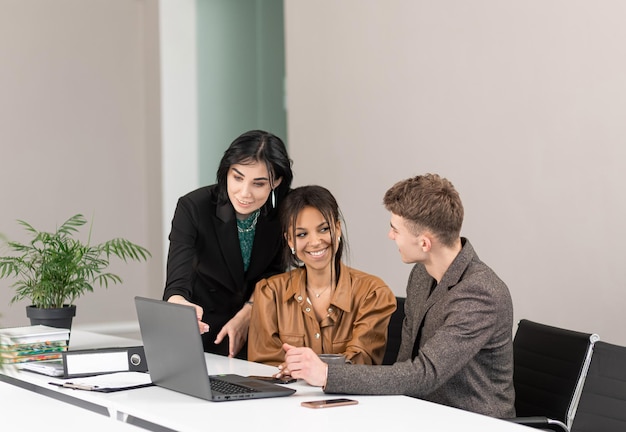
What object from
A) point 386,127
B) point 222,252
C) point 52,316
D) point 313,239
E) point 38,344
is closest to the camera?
point 313,239

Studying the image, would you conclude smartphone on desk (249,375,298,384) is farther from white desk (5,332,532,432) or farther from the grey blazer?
the grey blazer

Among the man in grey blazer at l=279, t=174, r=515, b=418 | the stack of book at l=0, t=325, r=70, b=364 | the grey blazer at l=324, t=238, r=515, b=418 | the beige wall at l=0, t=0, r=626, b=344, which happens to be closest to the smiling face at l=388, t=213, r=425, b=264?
the man in grey blazer at l=279, t=174, r=515, b=418

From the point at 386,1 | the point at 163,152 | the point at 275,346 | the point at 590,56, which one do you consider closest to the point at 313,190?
the point at 275,346

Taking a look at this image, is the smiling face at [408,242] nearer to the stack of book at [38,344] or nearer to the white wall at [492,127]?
the stack of book at [38,344]

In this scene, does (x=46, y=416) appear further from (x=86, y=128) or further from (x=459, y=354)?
(x=86, y=128)

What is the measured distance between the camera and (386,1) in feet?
17.2

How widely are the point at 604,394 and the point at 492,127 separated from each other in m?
2.19

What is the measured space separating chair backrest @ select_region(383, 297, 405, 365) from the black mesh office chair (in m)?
0.58

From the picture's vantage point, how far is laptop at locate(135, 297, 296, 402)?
236 centimetres

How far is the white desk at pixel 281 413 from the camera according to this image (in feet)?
6.80

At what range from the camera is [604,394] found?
265cm

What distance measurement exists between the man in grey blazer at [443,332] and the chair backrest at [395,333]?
0.71 metres

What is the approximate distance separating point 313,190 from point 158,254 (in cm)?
429

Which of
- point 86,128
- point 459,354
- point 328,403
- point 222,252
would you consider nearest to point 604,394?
point 459,354
